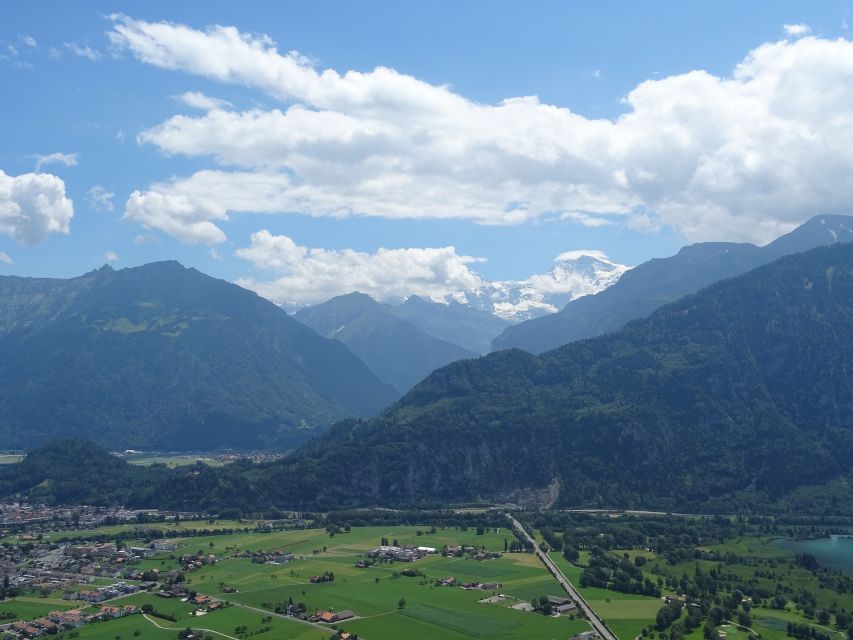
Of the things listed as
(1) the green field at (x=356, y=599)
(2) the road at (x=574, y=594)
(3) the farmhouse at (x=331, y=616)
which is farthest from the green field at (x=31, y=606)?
(2) the road at (x=574, y=594)

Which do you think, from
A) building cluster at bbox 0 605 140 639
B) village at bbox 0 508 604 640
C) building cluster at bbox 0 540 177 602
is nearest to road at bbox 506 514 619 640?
village at bbox 0 508 604 640

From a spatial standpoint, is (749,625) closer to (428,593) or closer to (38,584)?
(428,593)

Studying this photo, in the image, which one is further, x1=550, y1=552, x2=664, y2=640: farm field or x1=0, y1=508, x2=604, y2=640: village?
x1=0, y1=508, x2=604, y2=640: village

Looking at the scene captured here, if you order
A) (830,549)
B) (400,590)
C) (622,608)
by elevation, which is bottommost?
(830,549)

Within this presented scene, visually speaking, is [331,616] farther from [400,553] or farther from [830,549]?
[830,549]

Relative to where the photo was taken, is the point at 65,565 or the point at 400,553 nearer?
the point at 65,565

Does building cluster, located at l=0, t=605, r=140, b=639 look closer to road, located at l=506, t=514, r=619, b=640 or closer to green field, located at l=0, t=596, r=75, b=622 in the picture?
green field, located at l=0, t=596, r=75, b=622

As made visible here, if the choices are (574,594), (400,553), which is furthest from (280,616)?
(400,553)

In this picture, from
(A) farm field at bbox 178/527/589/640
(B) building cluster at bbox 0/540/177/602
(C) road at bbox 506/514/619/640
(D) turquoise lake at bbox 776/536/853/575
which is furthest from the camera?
(D) turquoise lake at bbox 776/536/853/575
